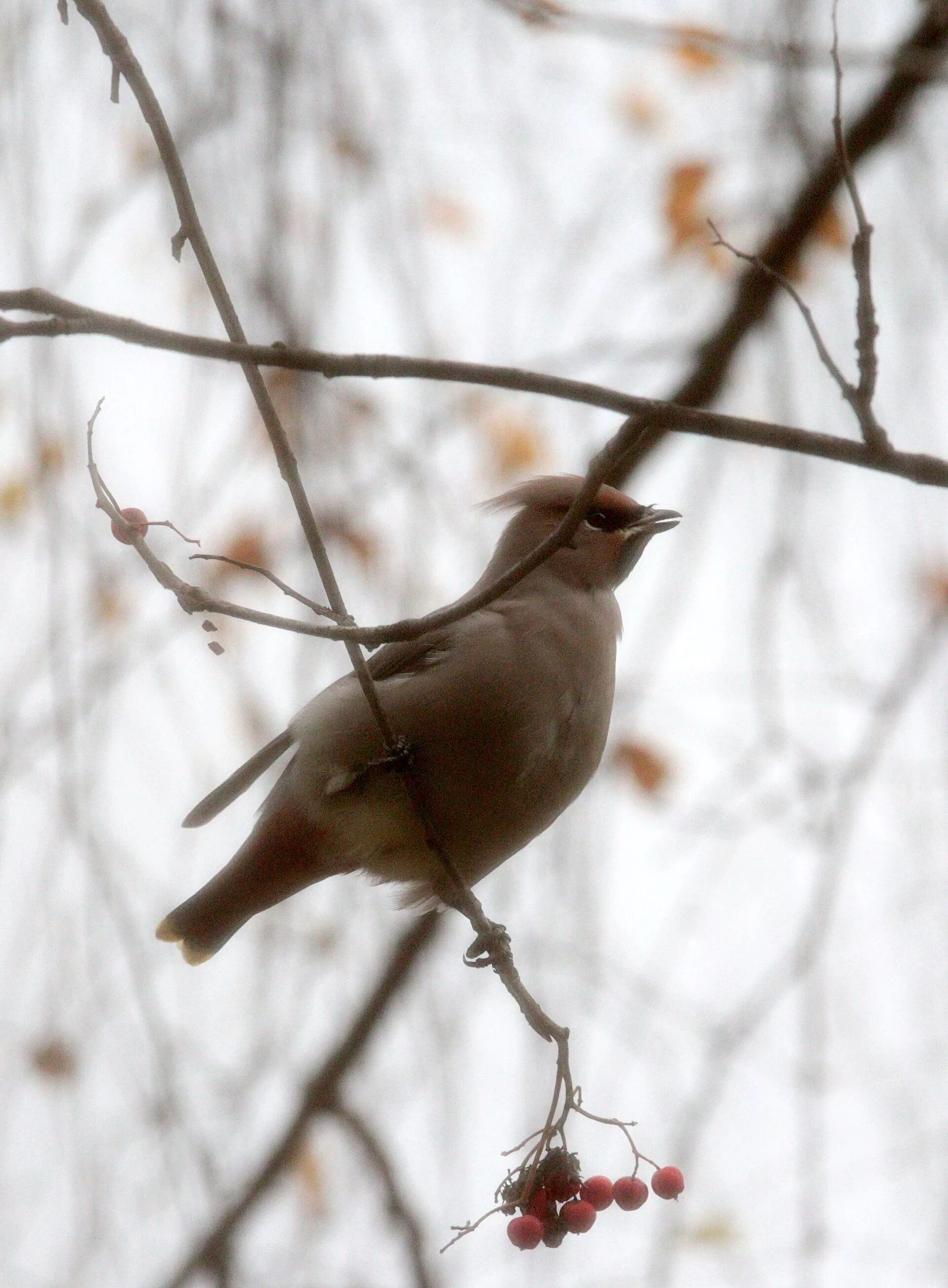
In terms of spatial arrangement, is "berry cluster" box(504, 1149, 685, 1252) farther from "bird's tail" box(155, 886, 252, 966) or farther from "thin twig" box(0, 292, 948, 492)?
"bird's tail" box(155, 886, 252, 966)

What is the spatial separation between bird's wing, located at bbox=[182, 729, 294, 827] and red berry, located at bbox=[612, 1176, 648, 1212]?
131 centimetres

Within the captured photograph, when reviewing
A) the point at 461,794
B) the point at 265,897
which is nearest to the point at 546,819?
the point at 461,794

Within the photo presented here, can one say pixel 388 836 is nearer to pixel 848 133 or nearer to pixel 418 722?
pixel 418 722

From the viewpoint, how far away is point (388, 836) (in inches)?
140

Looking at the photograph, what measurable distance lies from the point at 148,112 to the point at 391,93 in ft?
6.30

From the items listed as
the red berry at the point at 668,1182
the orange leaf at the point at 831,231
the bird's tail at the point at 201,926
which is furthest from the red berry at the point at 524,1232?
the orange leaf at the point at 831,231

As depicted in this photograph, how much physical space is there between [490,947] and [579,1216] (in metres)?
0.72

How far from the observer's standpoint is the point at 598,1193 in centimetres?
240

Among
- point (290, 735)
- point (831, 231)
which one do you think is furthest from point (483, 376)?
point (831, 231)

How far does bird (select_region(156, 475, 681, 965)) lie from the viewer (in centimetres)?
343

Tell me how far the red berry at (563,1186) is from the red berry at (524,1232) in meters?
0.08

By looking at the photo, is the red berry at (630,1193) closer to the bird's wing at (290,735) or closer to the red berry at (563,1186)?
the red berry at (563,1186)

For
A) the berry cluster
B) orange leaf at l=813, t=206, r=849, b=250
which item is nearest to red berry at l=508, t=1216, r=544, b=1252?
the berry cluster

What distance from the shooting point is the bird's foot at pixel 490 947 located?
2965 millimetres
